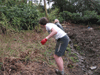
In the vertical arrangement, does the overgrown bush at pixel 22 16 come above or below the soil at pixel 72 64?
above

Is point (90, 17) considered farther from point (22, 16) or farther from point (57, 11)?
point (22, 16)

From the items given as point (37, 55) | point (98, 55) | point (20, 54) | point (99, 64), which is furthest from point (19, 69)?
point (98, 55)

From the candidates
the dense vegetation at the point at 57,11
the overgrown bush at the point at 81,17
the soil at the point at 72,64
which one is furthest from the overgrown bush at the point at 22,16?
the overgrown bush at the point at 81,17

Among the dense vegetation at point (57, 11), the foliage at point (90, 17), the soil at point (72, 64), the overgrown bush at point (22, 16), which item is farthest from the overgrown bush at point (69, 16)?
the soil at point (72, 64)

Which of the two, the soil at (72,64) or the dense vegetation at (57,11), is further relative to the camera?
the dense vegetation at (57,11)

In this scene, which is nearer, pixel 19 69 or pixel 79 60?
pixel 19 69

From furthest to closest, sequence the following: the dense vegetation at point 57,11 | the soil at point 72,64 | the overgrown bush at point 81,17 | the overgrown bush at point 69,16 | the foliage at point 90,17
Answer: the overgrown bush at point 69,16 < the overgrown bush at point 81,17 < the foliage at point 90,17 < the dense vegetation at point 57,11 < the soil at point 72,64

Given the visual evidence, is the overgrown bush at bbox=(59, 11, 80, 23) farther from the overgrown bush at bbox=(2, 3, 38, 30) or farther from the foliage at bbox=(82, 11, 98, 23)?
the overgrown bush at bbox=(2, 3, 38, 30)

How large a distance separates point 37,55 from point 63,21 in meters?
6.71

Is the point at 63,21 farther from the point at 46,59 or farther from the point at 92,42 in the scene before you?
the point at 46,59

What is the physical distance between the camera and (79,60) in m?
3.60

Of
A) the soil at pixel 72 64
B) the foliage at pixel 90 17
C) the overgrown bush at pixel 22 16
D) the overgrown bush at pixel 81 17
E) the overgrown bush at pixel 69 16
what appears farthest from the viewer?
the overgrown bush at pixel 69 16

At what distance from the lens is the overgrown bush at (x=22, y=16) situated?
4.34 m

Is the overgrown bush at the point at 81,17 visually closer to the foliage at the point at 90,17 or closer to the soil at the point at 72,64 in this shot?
the foliage at the point at 90,17
